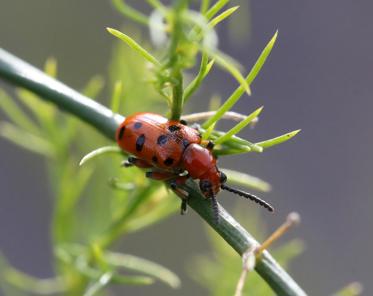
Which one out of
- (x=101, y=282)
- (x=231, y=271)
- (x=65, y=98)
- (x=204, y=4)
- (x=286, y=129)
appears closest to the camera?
(x=204, y=4)

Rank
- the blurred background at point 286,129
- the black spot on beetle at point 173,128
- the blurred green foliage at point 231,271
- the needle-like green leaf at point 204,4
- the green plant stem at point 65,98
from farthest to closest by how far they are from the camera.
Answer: the blurred background at point 286,129, the blurred green foliage at point 231,271, the black spot on beetle at point 173,128, the green plant stem at point 65,98, the needle-like green leaf at point 204,4

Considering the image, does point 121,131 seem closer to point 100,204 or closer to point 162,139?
point 162,139

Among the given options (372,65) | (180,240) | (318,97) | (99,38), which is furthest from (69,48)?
(372,65)

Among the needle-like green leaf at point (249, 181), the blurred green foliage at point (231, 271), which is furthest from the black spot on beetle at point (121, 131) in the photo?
the blurred green foliage at point (231, 271)

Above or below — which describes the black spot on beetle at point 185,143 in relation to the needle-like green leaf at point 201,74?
above

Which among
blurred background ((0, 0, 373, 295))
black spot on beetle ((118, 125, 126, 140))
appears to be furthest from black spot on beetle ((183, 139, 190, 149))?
blurred background ((0, 0, 373, 295))

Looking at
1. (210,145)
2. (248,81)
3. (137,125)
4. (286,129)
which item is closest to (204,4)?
(248,81)

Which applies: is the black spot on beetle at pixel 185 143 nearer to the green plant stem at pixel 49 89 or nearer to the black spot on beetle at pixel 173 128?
the black spot on beetle at pixel 173 128

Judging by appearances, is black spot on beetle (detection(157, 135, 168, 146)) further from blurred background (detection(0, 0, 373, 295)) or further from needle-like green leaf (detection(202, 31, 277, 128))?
blurred background (detection(0, 0, 373, 295))
